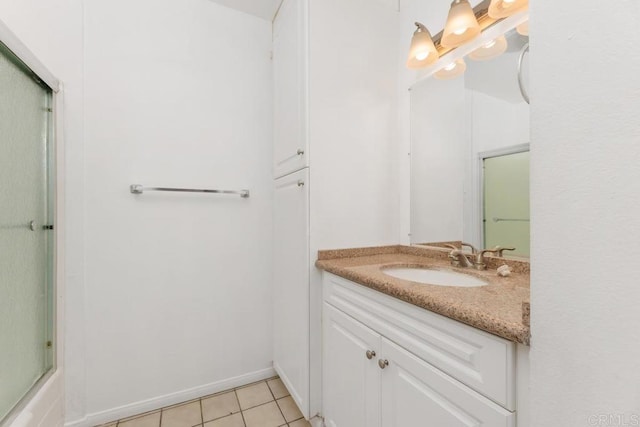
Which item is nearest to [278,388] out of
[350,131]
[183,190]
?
[183,190]

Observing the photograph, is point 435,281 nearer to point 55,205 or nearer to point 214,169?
point 214,169

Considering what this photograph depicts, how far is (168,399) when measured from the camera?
144 cm

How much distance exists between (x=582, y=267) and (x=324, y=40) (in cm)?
130

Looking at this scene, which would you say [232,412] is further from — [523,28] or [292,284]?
[523,28]

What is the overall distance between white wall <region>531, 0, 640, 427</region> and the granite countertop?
77mm

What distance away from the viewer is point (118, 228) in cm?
136

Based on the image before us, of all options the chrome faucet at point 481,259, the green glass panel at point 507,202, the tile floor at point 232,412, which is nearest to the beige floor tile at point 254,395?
the tile floor at point 232,412

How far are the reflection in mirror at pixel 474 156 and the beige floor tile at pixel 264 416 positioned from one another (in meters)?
1.11

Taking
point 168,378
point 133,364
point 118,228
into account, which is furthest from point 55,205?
point 168,378

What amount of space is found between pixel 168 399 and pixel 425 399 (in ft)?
4.55

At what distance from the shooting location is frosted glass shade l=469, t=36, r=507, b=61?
1.05 metres

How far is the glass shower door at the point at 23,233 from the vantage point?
98 centimetres

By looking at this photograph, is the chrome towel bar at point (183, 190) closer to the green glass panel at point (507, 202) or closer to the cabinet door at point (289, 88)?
the cabinet door at point (289, 88)

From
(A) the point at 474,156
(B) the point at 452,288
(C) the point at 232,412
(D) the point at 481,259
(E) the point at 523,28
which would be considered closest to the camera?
(B) the point at 452,288
